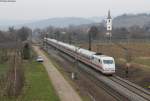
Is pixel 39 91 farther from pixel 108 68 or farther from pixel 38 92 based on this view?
pixel 108 68

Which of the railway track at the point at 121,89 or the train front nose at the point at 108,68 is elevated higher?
the train front nose at the point at 108,68

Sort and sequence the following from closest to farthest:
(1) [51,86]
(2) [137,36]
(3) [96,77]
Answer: (1) [51,86] < (3) [96,77] < (2) [137,36]

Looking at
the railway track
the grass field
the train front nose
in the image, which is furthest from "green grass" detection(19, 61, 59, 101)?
the train front nose

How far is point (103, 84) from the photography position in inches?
1954

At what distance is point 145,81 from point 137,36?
12910 cm

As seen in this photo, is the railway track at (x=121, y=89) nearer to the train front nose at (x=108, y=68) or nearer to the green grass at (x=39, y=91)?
the train front nose at (x=108, y=68)

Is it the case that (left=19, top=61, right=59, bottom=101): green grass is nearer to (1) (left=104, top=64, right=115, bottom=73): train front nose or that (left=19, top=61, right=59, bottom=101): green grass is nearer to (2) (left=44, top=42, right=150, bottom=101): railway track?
(2) (left=44, top=42, right=150, bottom=101): railway track

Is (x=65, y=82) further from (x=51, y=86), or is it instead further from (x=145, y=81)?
(x=145, y=81)

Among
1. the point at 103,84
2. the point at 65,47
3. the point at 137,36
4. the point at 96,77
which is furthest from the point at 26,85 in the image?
the point at 137,36

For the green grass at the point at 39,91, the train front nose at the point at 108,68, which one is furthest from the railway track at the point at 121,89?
the green grass at the point at 39,91

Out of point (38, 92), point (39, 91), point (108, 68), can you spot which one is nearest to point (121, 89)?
point (39, 91)

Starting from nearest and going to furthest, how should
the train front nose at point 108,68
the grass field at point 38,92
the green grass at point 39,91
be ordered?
the grass field at point 38,92
the green grass at point 39,91
the train front nose at point 108,68

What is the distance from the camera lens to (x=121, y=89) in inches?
1725

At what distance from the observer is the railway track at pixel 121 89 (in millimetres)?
38278
